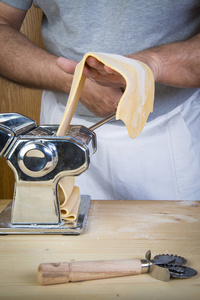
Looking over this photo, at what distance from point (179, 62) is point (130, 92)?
438 millimetres

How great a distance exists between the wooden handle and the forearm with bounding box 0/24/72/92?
29.7 inches

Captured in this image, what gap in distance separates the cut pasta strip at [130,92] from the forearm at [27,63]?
1.58 ft

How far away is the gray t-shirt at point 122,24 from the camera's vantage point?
1.17 meters

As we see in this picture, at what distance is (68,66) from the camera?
92cm

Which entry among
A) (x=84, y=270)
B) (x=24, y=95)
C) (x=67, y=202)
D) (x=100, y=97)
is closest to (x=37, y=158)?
(x=67, y=202)

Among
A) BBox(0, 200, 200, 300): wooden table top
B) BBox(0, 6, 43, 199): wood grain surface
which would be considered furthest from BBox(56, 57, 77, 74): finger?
BBox(0, 6, 43, 199): wood grain surface

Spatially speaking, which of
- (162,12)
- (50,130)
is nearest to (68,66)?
(50,130)

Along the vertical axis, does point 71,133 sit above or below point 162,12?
below

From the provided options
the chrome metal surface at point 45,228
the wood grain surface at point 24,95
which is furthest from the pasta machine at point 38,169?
the wood grain surface at point 24,95

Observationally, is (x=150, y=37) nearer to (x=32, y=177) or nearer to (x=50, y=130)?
(x=50, y=130)

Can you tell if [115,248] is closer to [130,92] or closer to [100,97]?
[130,92]

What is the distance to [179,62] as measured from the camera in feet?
3.59

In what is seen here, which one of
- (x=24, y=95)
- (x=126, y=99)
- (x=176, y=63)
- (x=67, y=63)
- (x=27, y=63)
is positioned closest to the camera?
(x=126, y=99)

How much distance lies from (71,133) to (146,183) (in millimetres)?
577
